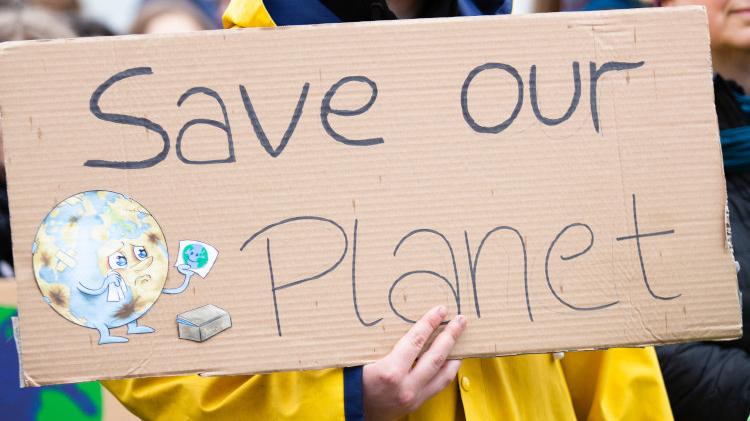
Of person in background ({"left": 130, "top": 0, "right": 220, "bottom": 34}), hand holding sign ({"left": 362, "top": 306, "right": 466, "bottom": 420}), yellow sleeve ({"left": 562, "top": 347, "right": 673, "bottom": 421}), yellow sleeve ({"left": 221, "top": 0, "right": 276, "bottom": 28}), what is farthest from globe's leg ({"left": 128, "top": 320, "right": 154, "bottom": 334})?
person in background ({"left": 130, "top": 0, "right": 220, "bottom": 34})

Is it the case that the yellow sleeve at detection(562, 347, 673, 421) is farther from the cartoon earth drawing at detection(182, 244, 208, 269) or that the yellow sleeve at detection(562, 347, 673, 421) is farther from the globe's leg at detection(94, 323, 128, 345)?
the globe's leg at detection(94, 323, 128, 345)

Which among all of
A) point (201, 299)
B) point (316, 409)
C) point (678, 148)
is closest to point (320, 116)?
point (201, 299)

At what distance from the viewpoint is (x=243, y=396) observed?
182 centimetres

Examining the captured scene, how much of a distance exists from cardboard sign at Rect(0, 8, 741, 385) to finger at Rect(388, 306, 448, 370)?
0.08 feet

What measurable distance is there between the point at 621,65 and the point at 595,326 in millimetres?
426

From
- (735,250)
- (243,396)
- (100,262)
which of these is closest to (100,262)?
(100,262)

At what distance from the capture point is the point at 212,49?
69.6 inches

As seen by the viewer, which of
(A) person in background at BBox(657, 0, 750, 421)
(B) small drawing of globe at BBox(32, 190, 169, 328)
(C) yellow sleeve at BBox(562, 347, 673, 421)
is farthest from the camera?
(A) person in background at BBox(657, 0, 750, 421)

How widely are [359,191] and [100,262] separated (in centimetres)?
41

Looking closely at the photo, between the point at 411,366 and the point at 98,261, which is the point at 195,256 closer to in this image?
the point at 98,261

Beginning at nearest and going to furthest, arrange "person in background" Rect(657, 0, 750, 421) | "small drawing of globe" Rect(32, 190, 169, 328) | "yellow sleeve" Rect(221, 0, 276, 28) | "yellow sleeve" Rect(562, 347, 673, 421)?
"small drawing of globe" Rect(32, 190, 169, 328) → "yellow sleeve" Rect(221, 0, 276, 28) → "yellow sleeve" Rect(562, 347, 673, 421) → "person in background" Rect(657, 0, 750, 421)

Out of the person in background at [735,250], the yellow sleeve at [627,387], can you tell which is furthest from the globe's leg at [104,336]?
the person in background at [735,250]

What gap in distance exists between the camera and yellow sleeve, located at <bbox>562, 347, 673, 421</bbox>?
2.02 meters

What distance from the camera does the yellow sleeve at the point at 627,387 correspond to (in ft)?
6.63
